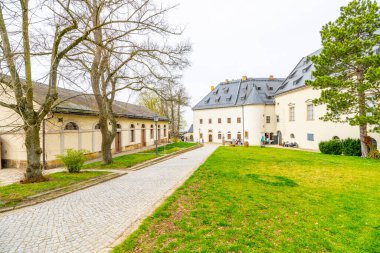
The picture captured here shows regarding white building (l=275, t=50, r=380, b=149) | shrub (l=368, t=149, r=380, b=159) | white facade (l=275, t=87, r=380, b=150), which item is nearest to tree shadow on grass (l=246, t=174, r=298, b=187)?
shrub (l=368, t=149, r=380, b=159)

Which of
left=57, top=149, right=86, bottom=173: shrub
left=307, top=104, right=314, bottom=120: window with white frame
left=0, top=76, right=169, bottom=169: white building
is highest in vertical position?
left=307, top=104, right=314, bottom=120: window with white frame

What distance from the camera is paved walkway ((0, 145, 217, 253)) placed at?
4031 mm

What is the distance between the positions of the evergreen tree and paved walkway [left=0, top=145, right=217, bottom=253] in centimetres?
1624

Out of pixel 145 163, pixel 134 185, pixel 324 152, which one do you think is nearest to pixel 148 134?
pixel 145 163

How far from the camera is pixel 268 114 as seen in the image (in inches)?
1486

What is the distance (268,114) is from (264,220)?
35781 millimetres

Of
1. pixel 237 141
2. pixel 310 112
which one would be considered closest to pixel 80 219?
pixel 310 112

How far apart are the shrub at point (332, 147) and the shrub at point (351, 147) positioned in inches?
18.9

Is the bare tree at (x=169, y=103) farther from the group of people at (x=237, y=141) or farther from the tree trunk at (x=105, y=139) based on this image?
the group of people at (x=237, y=141)

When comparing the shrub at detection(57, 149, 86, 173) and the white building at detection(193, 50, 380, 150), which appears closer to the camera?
the shrub at detection(57, 149, 86, 173)

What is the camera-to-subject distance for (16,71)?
23.3 ft

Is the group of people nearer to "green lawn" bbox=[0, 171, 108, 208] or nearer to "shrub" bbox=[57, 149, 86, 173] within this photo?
"shrub" bbox=[57, 149, 86, 173]

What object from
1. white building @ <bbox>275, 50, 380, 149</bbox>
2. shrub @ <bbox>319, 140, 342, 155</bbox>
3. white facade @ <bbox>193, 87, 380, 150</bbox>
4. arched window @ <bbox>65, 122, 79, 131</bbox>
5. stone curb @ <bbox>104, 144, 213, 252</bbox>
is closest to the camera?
stone curb @ <bbox>104, 144, 213, 252</bbox>

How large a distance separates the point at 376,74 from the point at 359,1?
714 centimetres
